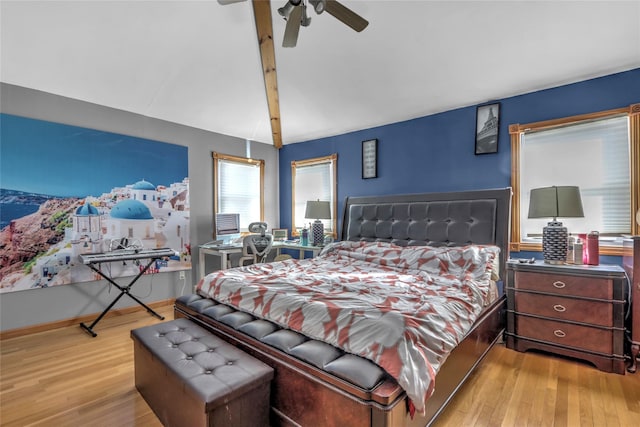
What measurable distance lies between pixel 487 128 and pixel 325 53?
183cm

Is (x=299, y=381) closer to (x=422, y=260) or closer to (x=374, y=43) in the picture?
(x=422, y=260)

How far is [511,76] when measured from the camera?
2.90m

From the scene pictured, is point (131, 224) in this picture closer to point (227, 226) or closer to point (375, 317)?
point (227, 226)

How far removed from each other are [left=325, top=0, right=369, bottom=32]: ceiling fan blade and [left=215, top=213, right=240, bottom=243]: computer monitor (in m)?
3.01

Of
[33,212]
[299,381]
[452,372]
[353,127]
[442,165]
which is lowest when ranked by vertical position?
[452,372]

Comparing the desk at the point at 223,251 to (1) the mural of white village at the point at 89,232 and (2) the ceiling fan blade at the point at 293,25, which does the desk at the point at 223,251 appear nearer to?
(1) the mural of white village at the point at 89,232

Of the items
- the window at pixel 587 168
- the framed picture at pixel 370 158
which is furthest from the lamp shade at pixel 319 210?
the window at pixel 587 168

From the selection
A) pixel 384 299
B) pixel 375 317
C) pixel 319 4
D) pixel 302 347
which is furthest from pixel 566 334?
pixel 319 4

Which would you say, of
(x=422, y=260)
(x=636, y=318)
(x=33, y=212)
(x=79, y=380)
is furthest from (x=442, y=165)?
(x=33, y=212)

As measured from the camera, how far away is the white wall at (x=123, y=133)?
3.01 meters

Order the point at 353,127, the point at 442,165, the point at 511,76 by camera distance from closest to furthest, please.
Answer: the point at 511,76, the point at 442,165, the point at 353,127

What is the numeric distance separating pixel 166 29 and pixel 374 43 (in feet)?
6.03

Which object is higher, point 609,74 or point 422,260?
point 609,74

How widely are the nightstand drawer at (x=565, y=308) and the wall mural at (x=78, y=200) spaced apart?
151 inches
